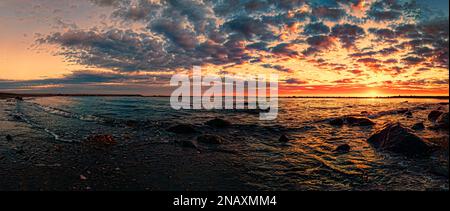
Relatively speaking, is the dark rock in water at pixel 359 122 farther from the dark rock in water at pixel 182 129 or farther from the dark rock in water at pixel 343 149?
the dark rock in water at pixel 182 129

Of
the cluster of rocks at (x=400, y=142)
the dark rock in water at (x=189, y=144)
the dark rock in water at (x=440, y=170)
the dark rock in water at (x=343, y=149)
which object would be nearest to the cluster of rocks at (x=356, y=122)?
the cluster of rocks at (x=400, y=142)

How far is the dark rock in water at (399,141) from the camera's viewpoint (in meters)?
11.8

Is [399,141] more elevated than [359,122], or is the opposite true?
[399,141]

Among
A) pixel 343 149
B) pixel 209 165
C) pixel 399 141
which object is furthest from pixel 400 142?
pixel 209 165

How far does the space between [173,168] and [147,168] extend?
99cm

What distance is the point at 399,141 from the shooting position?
1257cm

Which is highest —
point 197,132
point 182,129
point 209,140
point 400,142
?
point 400,142

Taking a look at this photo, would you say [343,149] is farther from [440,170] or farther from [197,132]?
[197,132]

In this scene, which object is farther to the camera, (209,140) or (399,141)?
(209,140)

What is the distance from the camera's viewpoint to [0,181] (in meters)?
7.82

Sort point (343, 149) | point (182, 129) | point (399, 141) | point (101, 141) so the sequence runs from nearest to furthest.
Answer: point (399, 141) → point (343, 149) → point (101, 141) → point (182, 129)

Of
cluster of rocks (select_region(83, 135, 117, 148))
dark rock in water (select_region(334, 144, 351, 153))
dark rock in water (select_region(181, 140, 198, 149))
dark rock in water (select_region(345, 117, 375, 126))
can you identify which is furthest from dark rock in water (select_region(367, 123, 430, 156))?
cluster of rocks (select_region(83, 135, 117, 148))
